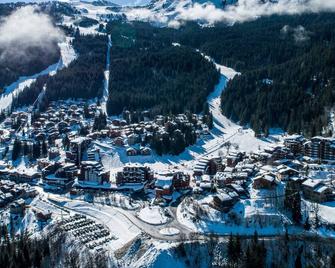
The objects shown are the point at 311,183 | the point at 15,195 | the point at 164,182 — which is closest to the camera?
the point at 311,183

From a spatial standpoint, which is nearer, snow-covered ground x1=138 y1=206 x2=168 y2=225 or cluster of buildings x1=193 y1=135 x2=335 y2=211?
snow-covered ground x1=138 y1=206 x2=168 y2=225

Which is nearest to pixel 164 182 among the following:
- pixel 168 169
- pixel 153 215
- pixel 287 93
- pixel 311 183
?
pixel 153 215

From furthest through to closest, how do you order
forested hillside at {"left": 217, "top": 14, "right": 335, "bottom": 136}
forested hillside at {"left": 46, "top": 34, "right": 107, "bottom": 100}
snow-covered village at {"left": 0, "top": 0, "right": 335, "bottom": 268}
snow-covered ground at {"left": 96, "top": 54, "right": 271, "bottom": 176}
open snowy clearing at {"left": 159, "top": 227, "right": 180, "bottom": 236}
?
forested hillside at {"left": 46, "top": 34, "right": 107, "bottom": 100} → forested hillside at {"left": 217, "top": 14, "right": 335, "bottom": 136} → snow-covered ground at {"left": 96, "top": 54, "right": 271, "bottom": 176} → open snowy clearing at {"left": 159, "top": 227, "right": 180, "bottom": 236} → snow-covered village at {"left": 0, "top": 0, "right": 335, "bottom": 268}

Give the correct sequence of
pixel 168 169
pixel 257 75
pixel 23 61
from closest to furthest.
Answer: pixel 168 169 → pixel 257 75 → pixel 23 61

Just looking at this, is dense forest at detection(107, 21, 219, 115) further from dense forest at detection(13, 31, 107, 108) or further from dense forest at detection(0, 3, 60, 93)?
dense forest at detection(0, 3, 60, 93)

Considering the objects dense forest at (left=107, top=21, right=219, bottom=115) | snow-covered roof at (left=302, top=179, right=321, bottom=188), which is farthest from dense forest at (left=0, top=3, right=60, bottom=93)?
snow-covered roof at (left=302, top=179, right=321, bottom=188)

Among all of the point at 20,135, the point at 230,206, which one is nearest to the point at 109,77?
the point at 20,135

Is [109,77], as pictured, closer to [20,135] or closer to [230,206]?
[20,135]

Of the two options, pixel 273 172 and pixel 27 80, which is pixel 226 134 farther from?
pixel 27 80
